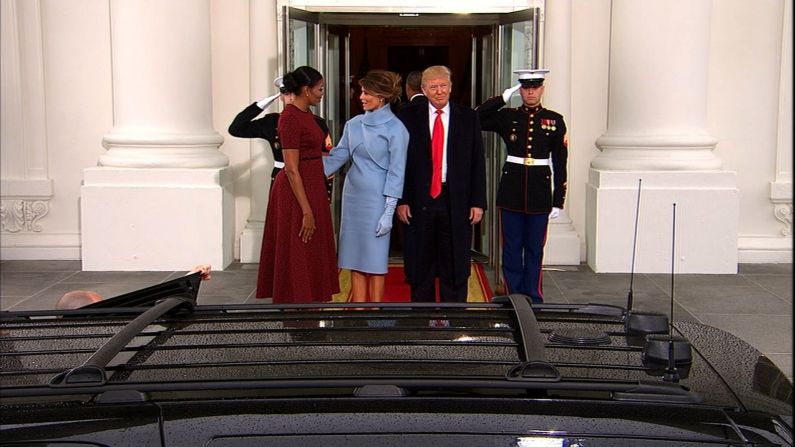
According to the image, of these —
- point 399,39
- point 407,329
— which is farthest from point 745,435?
point 399,39

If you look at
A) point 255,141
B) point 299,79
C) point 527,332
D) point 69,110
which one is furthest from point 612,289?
point 527,332

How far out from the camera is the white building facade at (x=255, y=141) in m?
9.23

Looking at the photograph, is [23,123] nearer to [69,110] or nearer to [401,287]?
[69,110]

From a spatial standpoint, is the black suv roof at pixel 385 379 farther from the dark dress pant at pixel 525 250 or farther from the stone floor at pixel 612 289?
the stone floor at pixel 612 289

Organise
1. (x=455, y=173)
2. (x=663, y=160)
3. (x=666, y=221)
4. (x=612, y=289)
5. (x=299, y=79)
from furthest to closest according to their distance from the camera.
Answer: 1. (x=663, y=160)
2. (x=666, y=221)
3. (x=612, y=289)
4. (x=455, y=173)
5. (x=299, y=79)

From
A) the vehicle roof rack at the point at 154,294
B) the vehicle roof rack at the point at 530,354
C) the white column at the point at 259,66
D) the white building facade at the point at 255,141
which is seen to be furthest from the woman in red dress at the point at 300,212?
the vehicle roof rack at the point at 530,354

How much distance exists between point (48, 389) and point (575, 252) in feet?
26.4

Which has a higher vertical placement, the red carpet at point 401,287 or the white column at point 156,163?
the white column at point 156,163

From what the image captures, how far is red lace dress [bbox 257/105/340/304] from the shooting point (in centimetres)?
677

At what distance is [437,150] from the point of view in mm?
6922

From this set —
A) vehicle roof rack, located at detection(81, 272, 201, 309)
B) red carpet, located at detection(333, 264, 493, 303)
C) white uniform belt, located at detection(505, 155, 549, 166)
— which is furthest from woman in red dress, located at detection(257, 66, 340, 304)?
vehicle roof rack, located at detection(81, 272, 201, 309)

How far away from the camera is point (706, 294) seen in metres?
8.50

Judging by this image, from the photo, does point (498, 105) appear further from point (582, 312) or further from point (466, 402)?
point (466, 402)

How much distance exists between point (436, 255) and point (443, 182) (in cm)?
48
